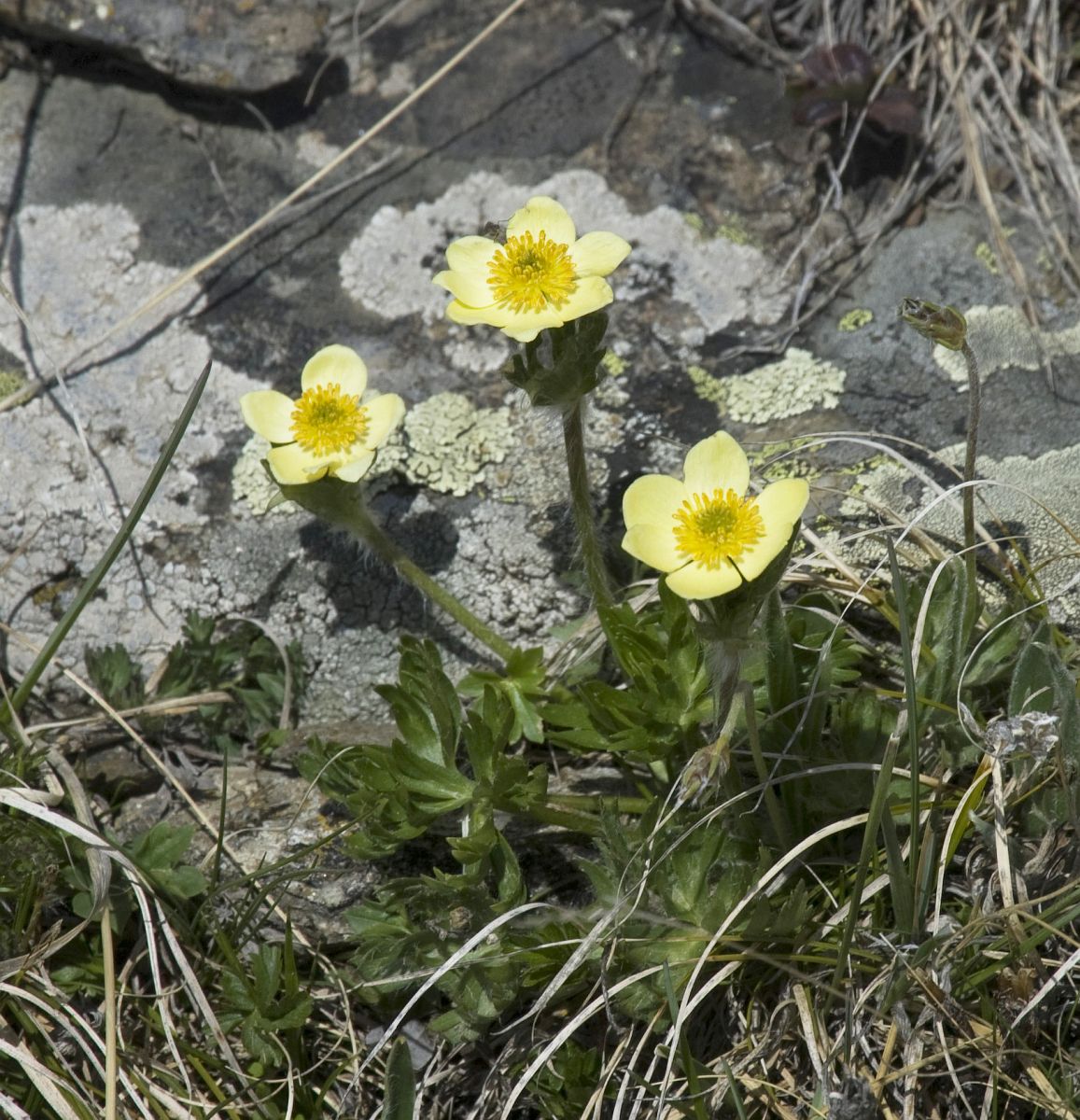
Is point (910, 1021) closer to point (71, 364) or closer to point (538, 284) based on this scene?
point (538, 284)

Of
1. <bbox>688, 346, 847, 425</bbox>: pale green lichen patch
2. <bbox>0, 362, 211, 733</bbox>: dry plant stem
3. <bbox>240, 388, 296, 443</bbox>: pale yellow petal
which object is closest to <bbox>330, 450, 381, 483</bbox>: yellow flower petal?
<bbox>240, 388, 296, 443</bbox>: pale yellow petal

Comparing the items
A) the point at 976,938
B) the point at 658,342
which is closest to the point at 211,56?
the point at 658,342

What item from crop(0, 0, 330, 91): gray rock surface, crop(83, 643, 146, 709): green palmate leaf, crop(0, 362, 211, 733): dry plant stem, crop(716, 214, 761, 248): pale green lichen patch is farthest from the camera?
crop(0, 0, 330, 91): gray rock surface

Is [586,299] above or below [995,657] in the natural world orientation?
above

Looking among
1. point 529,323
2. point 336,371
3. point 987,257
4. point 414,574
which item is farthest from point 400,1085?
point 987,257

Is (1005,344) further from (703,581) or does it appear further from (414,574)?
(414,574)

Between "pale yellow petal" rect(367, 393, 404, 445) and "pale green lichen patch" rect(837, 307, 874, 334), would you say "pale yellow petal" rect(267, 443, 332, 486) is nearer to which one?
"pale yellow petal" rect(367, 393, 404, 445)

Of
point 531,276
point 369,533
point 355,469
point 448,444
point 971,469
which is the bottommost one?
point 971,469

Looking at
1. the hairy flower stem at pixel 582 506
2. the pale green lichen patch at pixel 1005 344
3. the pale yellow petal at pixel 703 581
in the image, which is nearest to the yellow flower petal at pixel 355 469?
the hairy flower stem at pixel 582 506
